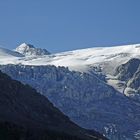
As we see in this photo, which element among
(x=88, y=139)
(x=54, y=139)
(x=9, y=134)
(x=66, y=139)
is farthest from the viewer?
(x=88, y=139)

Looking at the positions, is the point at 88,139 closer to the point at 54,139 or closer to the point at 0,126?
the point at 54,139

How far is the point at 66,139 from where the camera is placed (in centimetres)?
14812

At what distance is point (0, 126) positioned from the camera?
114 metres

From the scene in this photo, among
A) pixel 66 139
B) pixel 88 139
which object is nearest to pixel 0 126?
pixel 66 139

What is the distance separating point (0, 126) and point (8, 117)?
8494cm

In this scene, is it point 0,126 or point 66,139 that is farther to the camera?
point 66,139

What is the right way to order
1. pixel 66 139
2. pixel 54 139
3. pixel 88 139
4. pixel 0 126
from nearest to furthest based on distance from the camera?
pixel 0 126
pixel 54 139
pixel 66 139
pixel 88 139

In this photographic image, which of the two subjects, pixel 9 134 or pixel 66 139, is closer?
pixel 9 134

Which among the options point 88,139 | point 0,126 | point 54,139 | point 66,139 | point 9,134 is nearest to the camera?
point 9,134

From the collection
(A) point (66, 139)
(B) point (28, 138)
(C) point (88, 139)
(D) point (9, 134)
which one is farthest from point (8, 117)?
(D) point (9, 134)

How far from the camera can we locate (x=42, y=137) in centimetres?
13812

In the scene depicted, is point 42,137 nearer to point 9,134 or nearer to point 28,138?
point 28,138

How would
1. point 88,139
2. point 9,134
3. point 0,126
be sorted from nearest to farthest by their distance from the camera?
point 9,134
point 0,126
point 88,139

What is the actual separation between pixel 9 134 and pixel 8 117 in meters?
91.9
